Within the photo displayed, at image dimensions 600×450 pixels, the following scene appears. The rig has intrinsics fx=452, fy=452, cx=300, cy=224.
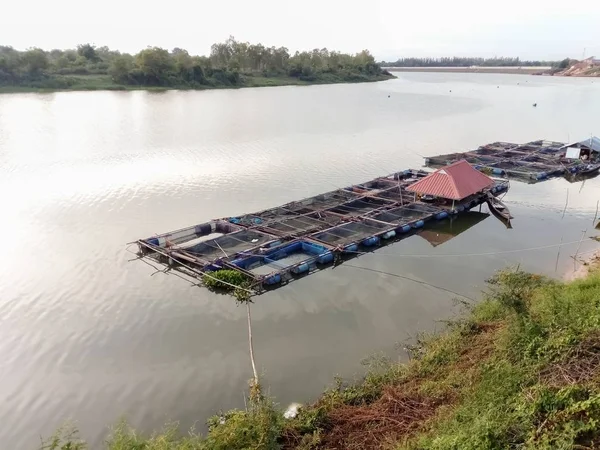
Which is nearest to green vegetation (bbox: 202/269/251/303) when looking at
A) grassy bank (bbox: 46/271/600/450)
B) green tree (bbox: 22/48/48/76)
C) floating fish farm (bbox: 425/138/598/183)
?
grassy bank (bbox: 46/271/600/450)

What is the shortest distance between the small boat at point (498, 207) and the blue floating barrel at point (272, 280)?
1352 cm

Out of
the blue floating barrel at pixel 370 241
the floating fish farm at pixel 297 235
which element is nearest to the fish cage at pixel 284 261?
the floating fish farm at pixel 297 235

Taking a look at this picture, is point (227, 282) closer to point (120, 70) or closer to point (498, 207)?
point (498, 207)

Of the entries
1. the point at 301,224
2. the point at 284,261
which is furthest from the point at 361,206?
the point at 284,261

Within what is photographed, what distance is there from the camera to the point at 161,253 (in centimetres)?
1747

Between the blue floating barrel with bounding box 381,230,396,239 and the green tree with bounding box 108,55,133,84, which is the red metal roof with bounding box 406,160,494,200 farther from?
the green tree with bounding box 108,55,133,84

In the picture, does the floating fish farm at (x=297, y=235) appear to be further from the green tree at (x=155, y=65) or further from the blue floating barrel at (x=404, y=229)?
the green tree at (x=155, y=65)

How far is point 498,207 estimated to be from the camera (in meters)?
24.1

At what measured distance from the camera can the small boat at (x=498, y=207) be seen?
2327cm

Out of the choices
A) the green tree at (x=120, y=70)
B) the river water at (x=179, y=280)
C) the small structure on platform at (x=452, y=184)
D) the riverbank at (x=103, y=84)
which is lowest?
the river water at (x=179, y=280)

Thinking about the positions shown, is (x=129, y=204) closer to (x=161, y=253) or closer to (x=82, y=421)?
(x=161, y=253)

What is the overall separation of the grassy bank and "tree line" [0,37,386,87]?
71.7 m

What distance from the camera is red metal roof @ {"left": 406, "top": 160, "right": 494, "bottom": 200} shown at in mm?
22547

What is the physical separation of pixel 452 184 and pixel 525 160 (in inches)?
593
